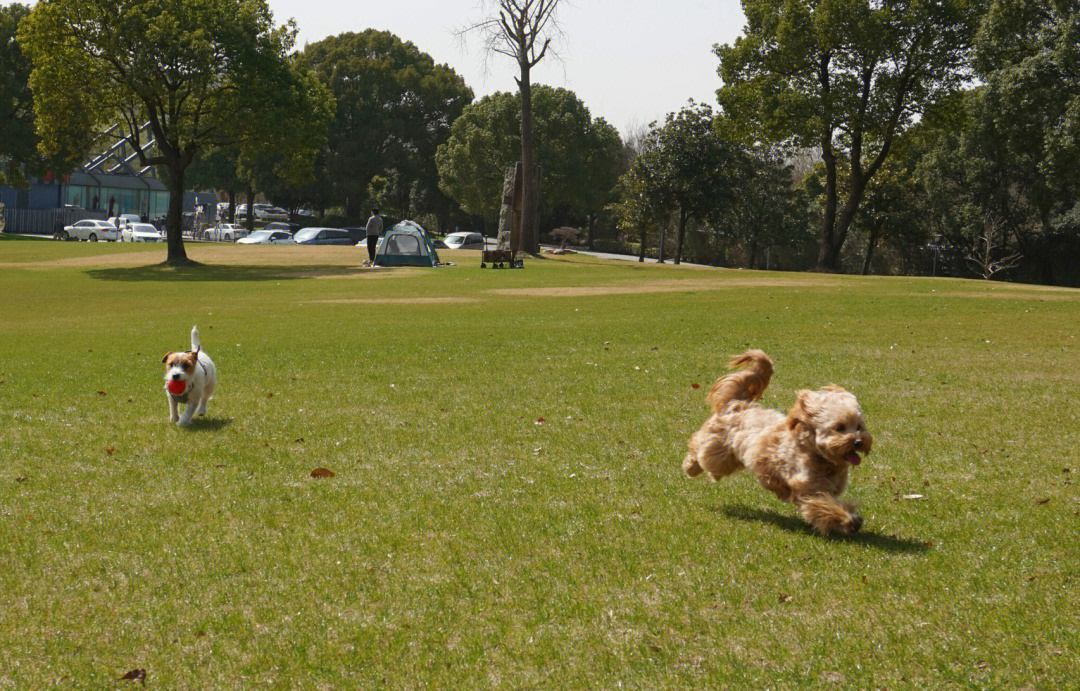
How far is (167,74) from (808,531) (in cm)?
4095

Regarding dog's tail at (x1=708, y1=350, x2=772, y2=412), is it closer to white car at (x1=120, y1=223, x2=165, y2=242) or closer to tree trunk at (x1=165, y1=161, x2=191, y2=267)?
tree trunk at (x1=165, y1=161, x2=191, y2=267)

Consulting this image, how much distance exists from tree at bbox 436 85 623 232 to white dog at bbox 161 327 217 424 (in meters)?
74.0

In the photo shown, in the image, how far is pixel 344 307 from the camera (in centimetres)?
2672

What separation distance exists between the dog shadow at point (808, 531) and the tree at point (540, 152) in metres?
77.6

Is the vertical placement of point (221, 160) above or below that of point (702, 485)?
above

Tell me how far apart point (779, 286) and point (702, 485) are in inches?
1028

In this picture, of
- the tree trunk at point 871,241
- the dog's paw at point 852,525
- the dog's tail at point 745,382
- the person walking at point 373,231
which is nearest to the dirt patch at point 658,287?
the person walking at point 373,231

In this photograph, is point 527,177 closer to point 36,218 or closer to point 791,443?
point 791,443

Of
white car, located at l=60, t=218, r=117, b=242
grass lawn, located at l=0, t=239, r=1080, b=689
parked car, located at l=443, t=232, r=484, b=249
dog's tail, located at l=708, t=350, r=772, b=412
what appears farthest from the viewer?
parked car, located at l=443, t=232, r=484, b=249

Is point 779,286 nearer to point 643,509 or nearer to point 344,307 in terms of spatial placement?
point 344,307

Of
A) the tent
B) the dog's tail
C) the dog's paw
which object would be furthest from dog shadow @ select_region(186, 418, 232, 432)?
the tent

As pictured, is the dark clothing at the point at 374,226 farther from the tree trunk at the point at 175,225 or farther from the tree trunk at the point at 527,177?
the tree trunk at the point at 527,177

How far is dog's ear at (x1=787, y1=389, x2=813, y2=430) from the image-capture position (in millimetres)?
6129

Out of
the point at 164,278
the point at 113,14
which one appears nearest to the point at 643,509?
the point at 164,278
